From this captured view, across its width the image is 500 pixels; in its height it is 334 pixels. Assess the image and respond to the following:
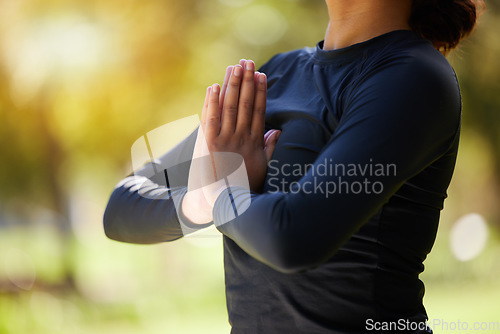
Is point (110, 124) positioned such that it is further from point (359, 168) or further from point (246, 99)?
point (359, 168)

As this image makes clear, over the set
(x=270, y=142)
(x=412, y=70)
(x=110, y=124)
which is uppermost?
(x=412, y=70)

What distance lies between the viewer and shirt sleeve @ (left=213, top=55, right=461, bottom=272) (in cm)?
63

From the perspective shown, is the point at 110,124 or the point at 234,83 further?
the point at 110,124

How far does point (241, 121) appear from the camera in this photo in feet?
2.61

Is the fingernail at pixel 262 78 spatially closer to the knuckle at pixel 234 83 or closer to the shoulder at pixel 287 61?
the knuckle at pixel 234 83

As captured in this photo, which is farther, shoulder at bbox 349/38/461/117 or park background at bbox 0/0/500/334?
park background at bbox 0/0/500/334

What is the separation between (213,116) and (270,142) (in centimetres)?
11

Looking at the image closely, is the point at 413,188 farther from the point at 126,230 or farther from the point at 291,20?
the point at 291,20

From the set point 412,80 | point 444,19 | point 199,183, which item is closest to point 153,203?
point 199,183

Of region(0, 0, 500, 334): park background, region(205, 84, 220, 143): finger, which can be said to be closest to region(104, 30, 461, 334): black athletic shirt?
region(205, 84, 220, 143): finger

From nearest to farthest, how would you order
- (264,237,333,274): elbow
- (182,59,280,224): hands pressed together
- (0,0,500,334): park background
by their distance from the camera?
(264,237,333,274): elbow < (182,59,280,224): hands pressed together < (0,0,500,334): park background

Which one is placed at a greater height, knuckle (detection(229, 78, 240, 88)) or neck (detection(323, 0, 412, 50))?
neck (detection(323, 0, 412, 50))

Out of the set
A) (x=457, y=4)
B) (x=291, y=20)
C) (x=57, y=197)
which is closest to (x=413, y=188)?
(x=457, y=4)
